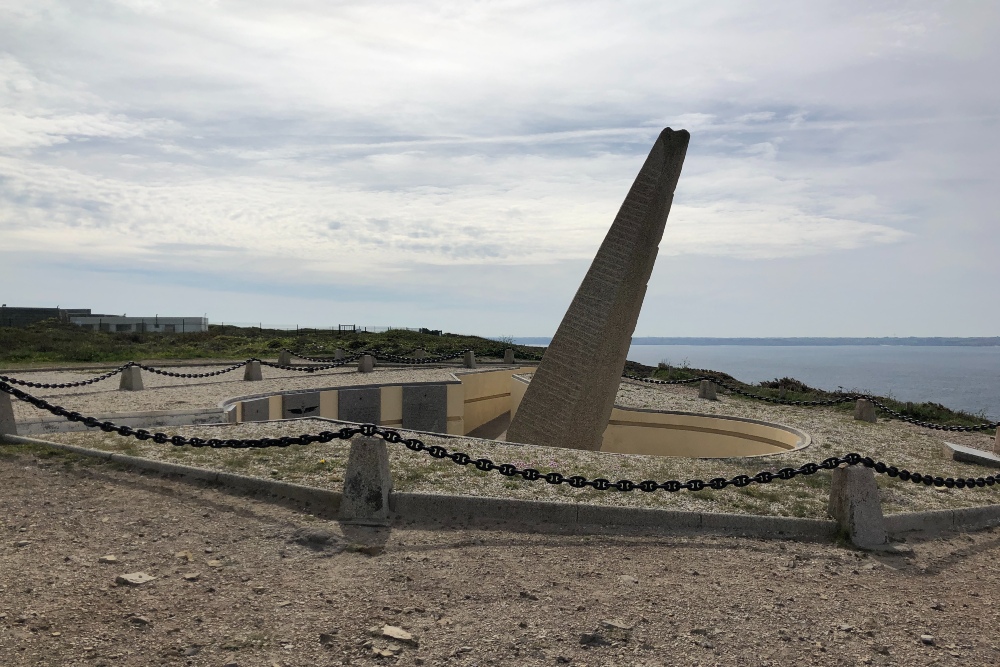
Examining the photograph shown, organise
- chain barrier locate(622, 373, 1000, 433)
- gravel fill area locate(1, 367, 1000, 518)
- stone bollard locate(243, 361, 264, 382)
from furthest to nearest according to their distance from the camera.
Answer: stone bollard locate(243, 361, 264, 382) < chain barrier locate(622, 373, 1000, 433) < gravel fill area locate(1, 367, 1000, 518)

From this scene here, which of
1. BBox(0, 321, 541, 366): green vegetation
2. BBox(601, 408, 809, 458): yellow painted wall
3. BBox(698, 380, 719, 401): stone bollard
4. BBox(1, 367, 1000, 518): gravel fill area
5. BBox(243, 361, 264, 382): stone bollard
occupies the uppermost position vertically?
BBox(0, 321, 541, 366): green vegetation

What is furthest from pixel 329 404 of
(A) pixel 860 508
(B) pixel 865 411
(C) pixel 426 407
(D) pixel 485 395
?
(A) pixel 860 508

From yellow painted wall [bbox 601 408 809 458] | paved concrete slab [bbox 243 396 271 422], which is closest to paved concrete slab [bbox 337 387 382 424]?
paved concrete slab [bbox 243 396 271 422]

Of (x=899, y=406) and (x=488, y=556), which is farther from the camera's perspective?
(x=899, y=406)

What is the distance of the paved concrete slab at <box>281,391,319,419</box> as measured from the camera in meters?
13.5

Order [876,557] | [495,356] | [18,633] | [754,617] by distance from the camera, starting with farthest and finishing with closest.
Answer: [495,356] < [876,557] < [754,617] < [18,633]

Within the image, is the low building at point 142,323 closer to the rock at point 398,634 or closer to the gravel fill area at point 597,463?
the gravel fill area at point 597,463

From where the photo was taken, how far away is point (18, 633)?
3.83 meters

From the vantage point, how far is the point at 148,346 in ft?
98.5

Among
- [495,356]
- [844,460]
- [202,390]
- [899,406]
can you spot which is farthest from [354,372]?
[844,460]

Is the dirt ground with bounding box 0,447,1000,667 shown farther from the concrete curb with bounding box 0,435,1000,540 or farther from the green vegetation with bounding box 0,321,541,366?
the green vegetation with bounding box 0,321,541,366

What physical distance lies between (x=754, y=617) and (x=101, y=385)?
49.8 feet

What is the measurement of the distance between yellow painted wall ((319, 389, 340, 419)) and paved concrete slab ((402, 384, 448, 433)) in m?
1.65

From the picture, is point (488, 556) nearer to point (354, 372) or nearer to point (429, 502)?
point (429, 502)
